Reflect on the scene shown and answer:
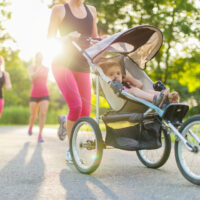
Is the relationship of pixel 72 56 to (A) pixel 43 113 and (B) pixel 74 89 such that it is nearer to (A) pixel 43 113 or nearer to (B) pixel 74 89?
(B) pixel 74 89

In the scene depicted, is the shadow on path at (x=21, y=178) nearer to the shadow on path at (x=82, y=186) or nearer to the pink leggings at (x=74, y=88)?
the shadow on path at (x=82, y=186)

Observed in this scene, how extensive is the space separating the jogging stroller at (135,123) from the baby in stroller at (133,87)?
0.07 meters

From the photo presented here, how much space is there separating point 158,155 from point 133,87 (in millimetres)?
942

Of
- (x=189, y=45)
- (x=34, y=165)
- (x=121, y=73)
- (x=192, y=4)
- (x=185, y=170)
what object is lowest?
(x=34, y=165)

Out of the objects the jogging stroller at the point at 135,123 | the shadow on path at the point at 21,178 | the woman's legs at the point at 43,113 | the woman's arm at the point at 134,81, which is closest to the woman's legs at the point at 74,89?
the jogging stroller at the point at 135,123

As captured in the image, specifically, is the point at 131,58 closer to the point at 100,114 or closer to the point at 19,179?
the point at 100,114

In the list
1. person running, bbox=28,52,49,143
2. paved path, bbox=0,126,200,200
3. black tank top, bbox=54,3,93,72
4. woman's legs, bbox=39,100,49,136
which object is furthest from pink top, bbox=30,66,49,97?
black tank top, bbox=54,3,93,72

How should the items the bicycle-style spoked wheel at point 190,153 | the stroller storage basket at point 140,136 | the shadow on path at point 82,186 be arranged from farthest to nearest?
1. the stroller storage basket at point 140,136
2. the bicycle-style spoked wheel at point 190,153
3. the shadow on path at point 82,186

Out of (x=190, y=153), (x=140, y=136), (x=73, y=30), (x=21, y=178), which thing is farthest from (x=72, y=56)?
(x=190, y=153)

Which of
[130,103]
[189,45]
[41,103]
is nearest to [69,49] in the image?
[130,103]

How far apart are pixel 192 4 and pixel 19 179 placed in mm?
7587

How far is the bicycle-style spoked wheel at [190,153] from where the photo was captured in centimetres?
376

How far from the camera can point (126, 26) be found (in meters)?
11.5

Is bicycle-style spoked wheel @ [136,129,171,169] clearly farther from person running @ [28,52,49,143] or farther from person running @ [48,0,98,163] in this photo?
person running @ [28,52,49,143]
